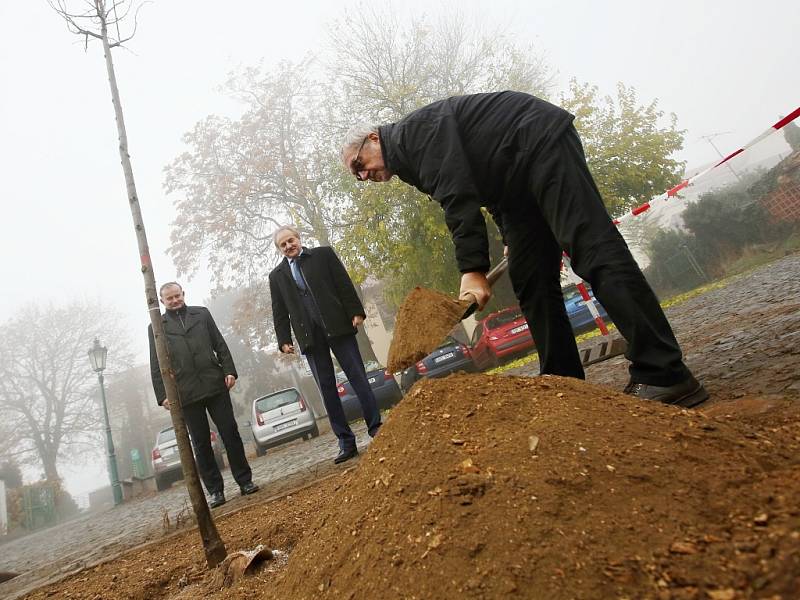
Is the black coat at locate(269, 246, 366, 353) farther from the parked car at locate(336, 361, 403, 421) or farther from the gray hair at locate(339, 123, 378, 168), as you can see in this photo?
the parked car at locate(336, 361, 403, 421)

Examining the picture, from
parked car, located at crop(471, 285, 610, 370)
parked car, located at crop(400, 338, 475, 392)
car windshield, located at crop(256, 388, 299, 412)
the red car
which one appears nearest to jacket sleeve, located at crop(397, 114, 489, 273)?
the red car

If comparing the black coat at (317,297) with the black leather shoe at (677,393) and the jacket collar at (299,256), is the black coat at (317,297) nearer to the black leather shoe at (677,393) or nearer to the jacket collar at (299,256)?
the jacket collar at (299,256)

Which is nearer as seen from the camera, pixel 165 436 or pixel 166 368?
pixel 166 368

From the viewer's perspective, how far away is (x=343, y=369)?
14.1 ft

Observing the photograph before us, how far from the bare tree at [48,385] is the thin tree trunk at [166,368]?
3360cm

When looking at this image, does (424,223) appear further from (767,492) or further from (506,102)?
(767,492)

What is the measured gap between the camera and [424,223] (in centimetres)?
1405

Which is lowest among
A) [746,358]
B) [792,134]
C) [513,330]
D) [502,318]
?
[746,358]

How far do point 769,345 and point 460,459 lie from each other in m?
2.41

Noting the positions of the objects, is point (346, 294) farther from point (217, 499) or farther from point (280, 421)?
point (280, 421)

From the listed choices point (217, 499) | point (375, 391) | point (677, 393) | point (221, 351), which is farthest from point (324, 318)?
point (375, 391)

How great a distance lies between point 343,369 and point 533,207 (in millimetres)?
2368

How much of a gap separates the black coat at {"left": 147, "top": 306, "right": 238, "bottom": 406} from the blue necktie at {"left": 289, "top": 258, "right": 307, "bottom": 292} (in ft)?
2.92

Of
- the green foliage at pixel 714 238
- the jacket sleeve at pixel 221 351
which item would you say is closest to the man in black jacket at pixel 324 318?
the jacket sleeve at pixel 221 351
